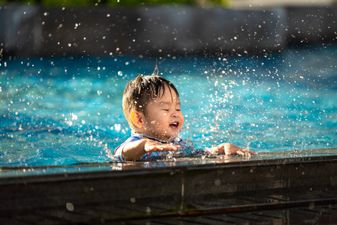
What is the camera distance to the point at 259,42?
→ 425 inches

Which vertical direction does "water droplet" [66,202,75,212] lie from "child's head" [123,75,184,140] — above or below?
below

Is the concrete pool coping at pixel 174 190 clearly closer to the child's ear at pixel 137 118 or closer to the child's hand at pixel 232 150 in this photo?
the child's hand at pixel 232 150

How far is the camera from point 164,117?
16.0 feet

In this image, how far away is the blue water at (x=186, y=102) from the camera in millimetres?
5949

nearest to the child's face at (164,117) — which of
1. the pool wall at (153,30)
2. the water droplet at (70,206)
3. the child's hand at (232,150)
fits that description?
the child's hand at (232,150)

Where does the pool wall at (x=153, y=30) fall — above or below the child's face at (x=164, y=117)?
above

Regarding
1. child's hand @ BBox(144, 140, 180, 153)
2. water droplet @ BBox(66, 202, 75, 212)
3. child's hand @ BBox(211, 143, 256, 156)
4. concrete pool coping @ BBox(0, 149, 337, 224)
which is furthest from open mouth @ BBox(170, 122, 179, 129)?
water droplet @ BBox(66, 202, 75, 212)

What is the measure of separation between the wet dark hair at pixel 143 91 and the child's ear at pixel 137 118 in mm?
24

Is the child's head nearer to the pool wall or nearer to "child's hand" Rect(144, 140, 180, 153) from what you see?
"child's hand" Rect(144, 140, 180, 153)

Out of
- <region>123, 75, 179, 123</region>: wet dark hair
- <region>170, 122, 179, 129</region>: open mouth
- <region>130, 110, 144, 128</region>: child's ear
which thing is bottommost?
<region>170, 122, 179, 129</region>: open mouth

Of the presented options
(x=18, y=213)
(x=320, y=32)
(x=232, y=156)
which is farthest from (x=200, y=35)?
(x=18, y=213)

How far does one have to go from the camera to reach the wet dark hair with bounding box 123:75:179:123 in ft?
16.3

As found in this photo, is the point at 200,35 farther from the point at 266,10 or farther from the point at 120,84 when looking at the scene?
the point at 120,84

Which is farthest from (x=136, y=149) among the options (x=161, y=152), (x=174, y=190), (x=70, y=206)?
(x=70, y=206)
